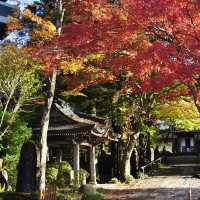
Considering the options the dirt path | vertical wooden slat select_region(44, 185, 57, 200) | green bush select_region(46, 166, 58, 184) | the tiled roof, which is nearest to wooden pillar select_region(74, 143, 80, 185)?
green bush select_region(46, 166, 58, 184)

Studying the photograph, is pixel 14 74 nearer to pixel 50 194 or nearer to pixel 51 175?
pixel 51 175

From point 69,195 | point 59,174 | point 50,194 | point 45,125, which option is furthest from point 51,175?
point 50,194

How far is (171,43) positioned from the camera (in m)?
17.3

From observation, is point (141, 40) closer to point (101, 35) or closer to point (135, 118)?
point (101, 35)

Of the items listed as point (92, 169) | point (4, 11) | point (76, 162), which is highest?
point (4, 11)

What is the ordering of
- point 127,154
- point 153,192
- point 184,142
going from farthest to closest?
point 184,142
point 127,154
point 153,192

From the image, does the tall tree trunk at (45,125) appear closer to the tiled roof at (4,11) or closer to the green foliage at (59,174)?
the green foliage at (59,174)

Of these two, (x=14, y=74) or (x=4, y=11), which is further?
(x=4, y=11)

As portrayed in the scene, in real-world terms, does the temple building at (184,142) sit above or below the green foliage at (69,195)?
above

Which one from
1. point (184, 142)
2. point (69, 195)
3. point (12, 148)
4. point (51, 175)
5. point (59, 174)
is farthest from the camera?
point (184, 142)

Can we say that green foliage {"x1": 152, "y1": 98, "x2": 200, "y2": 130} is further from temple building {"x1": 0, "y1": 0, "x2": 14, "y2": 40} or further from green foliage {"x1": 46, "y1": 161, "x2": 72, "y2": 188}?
temple building {"x1": 0, "y1": 0, "x2": 14, "y2": 40}

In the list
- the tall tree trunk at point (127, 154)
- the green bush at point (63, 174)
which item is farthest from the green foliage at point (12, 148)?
the tall tree trunk at point (127, 154)

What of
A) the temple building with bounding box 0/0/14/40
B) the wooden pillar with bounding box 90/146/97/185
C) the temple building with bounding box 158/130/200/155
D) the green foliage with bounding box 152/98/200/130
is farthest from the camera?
the temple building with bounding box 158/130/200/155

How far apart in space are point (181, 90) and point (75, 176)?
8.80 metres
